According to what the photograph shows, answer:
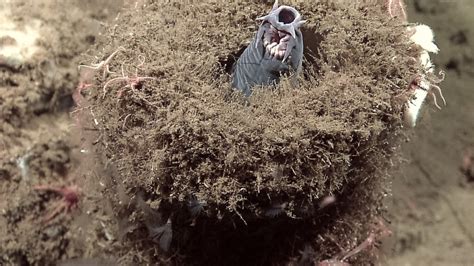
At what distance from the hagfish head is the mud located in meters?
0.23

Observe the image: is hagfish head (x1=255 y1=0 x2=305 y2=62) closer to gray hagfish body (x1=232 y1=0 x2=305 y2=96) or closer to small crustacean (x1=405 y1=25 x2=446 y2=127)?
gray hagfish body (x1=232 y1=0 x2=305 y2=96)

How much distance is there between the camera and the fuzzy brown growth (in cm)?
275

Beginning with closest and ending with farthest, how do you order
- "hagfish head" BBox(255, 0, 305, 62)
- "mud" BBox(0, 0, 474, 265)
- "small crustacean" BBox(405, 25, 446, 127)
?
"hagfish head" BBox(255, 0, 305, 62)
"mud" BBox(0, 0, 474, 265)
"small crustacean" BBox(405, 25, 446, 127)

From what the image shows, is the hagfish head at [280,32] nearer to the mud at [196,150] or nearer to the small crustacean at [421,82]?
the mud at [196,150]

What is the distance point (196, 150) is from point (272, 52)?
70 cm

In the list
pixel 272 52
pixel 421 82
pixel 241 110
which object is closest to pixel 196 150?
pixel 241 110

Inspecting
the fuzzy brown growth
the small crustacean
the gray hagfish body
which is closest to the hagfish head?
the gray hagfish body

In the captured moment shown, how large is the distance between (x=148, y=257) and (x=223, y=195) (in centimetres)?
112

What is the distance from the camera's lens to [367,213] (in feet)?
12.3

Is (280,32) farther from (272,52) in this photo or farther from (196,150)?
(196,150)

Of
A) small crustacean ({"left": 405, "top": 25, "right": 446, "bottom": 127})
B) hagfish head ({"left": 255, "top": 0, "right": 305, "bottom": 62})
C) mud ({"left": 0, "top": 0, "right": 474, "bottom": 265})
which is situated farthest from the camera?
small crustacean ({"left": 405, "top": 25, "right": 446, "bottom": 127})

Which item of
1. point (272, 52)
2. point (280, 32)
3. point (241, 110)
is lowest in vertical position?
point (241, 110)

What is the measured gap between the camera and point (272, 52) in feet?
9.46

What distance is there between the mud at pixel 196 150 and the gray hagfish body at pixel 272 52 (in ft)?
0.41
